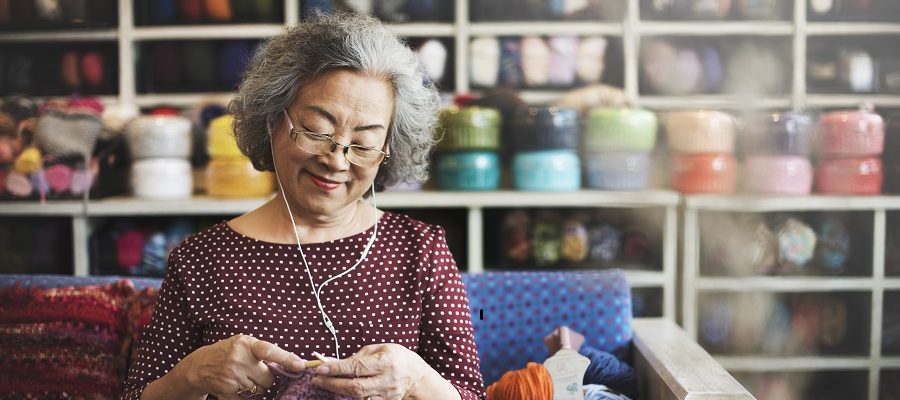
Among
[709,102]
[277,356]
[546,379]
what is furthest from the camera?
[709,102]

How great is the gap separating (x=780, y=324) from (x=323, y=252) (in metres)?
1.81

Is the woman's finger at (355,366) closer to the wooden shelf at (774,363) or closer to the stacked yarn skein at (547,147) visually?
the stacked yarn skein at (547,147)

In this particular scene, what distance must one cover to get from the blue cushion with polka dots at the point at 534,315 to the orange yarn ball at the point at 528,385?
Result: 0.21 metres

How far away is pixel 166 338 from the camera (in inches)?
49.4

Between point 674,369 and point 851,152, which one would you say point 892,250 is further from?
point 674,369

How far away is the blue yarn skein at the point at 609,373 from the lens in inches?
61.8

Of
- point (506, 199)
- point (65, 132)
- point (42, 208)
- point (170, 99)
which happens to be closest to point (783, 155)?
point (506, 199)

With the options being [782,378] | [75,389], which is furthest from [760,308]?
[75,389]

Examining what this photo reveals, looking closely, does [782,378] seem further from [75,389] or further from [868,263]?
[75,389]

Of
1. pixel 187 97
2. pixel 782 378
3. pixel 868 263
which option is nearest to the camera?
pixel 868 263

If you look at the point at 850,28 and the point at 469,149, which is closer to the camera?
the point at 850,28

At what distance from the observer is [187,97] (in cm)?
294

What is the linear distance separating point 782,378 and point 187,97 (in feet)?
7.37

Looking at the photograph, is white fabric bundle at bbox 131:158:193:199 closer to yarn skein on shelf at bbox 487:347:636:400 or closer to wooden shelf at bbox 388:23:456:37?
wooden shelf at bbox 388:23:456:37
